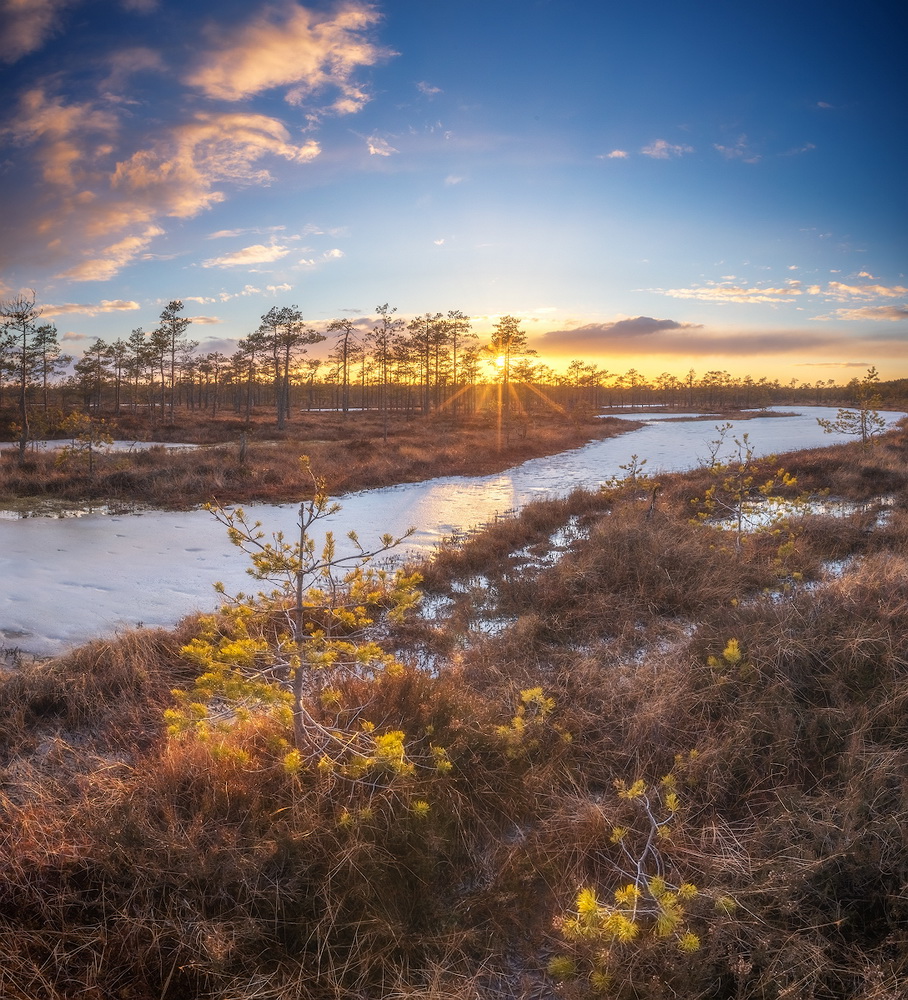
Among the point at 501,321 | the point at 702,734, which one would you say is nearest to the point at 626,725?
the point at 702,734

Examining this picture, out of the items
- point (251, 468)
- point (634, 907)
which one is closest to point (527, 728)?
point (634, 907)

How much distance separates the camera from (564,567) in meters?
7.34

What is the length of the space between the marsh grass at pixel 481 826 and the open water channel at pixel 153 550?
1914 millimetres

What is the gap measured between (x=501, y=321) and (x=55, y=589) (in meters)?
42.2

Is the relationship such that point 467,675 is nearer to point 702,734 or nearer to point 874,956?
point 702,734

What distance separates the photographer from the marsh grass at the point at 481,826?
7.57 ft

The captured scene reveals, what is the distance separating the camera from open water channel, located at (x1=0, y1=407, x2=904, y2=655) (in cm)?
659

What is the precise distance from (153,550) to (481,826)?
8.61 meters

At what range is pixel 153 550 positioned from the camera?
9734mm

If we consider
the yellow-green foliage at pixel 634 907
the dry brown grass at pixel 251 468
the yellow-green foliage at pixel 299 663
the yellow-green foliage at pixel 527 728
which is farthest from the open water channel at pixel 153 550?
the yellow-green foliage at pixel 634 907

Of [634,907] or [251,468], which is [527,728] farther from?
[251,468]

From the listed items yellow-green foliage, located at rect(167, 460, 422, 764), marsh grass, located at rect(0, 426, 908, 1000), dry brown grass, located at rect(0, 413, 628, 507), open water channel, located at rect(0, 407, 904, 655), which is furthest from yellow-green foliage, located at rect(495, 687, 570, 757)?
dry brown grass, located at rect(0, 413, 628, 507)

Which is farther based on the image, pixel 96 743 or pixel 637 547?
pixel 637 547

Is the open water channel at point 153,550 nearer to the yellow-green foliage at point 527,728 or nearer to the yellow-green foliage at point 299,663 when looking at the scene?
the yellow-green foliage at point 299,663
